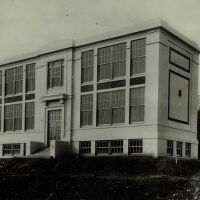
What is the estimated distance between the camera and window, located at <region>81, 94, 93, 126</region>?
3275 centimetres

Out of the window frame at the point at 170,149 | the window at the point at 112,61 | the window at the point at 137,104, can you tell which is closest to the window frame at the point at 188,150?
the window frame at the point at 170,149

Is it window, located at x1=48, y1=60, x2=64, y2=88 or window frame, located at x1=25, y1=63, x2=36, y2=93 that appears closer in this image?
window, located at x1=48, y1=60, x2=64, y2=88

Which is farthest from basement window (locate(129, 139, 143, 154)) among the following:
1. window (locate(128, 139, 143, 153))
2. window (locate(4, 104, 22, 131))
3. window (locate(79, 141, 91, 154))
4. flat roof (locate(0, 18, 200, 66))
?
window (locate(4, 104, 22, 131))

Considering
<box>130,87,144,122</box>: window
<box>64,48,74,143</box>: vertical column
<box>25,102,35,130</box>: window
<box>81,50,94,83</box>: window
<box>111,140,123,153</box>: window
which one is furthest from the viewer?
<box>25,102,35,130</box>: window

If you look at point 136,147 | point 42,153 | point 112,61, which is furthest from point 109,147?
point 112,61

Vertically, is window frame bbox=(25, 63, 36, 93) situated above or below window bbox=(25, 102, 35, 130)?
above

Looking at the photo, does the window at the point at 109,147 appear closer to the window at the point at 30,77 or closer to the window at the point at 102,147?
the window at the point at 102,147

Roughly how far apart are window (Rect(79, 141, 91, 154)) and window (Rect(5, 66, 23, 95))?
9.78 meters

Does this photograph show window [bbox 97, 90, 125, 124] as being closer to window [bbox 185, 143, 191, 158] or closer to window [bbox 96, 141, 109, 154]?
window [bbox 96, 141, 109, 154]

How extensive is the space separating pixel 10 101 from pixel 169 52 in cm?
1707

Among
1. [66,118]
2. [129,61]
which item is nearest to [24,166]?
[66,118]

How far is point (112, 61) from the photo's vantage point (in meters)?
31.5

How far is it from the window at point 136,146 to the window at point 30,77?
12324 mm

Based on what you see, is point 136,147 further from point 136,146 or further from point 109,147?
point 109,147
